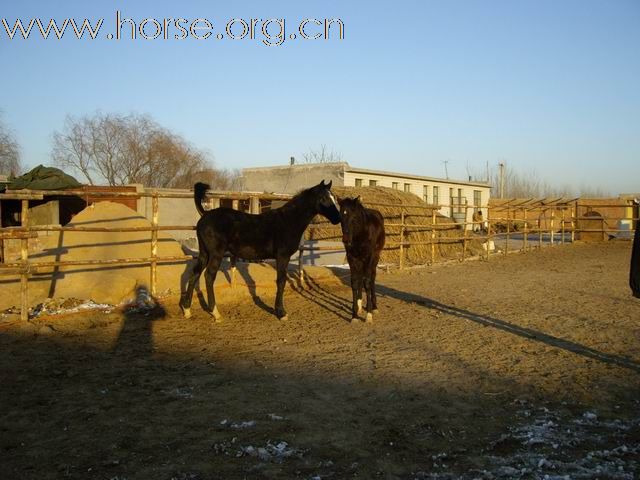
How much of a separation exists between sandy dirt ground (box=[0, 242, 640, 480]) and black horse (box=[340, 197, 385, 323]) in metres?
0.48

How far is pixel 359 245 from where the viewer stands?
771cm

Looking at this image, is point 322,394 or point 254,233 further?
point 254,233

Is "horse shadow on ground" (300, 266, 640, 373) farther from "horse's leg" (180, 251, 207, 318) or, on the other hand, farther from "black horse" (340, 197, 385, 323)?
"horse's leg" (180, 251, 207, 318)

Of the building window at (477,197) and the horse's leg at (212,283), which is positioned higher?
the building window at (477,197)

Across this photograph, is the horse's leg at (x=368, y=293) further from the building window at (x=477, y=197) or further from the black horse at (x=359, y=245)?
the building window at (x=477, y=197)

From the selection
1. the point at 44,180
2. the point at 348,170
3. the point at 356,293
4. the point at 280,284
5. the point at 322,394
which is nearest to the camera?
the point at 322,394

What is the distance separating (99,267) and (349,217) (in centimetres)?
417

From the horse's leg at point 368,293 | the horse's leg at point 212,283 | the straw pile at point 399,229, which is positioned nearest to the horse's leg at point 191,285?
the horse's leg at point 212,283

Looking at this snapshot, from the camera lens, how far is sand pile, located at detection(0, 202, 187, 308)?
305 inches

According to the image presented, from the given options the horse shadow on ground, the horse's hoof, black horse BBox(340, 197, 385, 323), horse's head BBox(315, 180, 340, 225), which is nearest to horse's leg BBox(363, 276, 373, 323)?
black horse BBox(340, 197, 385, 323)

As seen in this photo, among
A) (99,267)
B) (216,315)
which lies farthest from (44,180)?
(216,315)

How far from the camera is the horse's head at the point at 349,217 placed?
7.45 metres

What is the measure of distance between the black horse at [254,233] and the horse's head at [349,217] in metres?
0.13

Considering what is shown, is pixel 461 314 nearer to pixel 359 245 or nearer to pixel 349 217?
pixel 359 245
